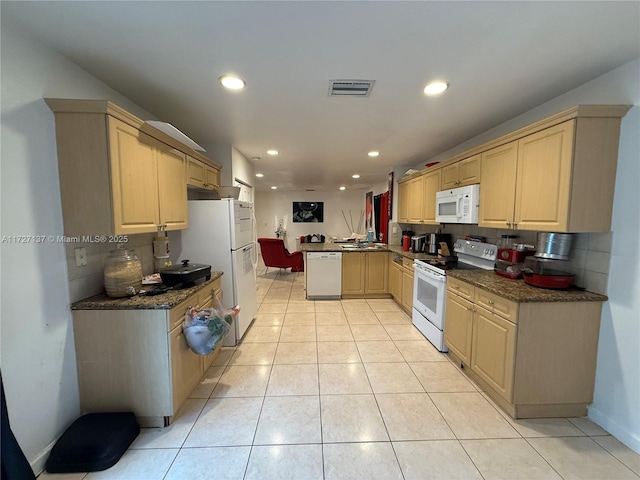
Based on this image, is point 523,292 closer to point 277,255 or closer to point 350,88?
point 350,88

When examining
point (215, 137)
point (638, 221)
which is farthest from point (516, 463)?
point (215, 137)

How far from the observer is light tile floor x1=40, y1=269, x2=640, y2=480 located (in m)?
1.45

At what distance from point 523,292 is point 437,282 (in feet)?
3.01

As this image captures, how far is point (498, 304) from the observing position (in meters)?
1.94

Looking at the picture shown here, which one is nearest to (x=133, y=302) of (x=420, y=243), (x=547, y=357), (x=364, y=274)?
(x=547, y=357)

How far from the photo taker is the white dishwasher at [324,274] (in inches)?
172

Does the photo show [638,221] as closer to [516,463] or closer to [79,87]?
[516,463]

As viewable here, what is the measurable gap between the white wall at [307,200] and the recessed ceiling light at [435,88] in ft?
23.4

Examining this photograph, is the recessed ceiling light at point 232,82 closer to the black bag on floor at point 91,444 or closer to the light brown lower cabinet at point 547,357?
the black bag on floor at point 91,444

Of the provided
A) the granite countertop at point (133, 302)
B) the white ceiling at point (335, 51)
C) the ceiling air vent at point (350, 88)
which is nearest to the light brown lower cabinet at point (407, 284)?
the white ceiling at point (335, 51)

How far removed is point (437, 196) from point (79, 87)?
136 inches

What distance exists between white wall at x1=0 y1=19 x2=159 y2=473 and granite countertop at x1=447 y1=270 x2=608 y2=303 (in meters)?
2.89

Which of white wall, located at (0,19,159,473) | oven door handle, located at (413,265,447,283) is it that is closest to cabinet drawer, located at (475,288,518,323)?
oven door handle, located at (413,265,447,283)

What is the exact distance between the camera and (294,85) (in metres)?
1.88
